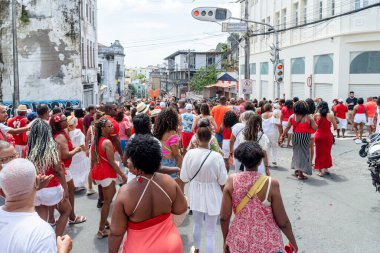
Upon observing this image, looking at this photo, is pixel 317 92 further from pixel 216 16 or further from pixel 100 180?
pixel 100 180

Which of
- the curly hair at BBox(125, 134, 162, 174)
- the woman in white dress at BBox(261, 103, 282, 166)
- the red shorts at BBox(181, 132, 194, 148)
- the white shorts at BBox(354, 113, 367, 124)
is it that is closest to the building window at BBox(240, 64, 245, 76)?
the white shorts at BBox(354, 113, 367, 124)

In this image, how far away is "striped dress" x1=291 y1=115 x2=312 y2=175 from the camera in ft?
31.6

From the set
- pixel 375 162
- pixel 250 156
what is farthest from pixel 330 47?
pixel 250 156

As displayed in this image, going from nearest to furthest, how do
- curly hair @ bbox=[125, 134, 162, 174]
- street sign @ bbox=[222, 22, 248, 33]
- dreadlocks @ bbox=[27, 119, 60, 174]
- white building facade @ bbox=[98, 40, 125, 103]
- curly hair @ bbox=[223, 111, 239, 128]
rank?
curly hair @ bbox=[125, 134, 162, 174] < dreadlocks @ bbox=[27, 119, 60, 174] < curly hair @ bbox=[223, 111, 239, 128] < street sign @ bbox=[222, 22, 248, 33] < white building facade @ bbox=[98, 40, 125, 103]

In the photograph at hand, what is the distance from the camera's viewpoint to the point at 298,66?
27.4m

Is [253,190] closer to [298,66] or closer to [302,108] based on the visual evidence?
[302,108]

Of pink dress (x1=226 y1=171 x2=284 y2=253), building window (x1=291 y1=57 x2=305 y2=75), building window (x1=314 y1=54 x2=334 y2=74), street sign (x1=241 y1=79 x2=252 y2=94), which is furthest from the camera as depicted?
building window (x1=291 y1=57 x2=305 y2=75)

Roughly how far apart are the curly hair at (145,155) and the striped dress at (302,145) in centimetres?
662

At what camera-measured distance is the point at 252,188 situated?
3711mm

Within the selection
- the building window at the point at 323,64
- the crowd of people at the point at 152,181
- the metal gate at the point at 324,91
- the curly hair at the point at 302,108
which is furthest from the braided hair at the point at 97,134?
the metal gate at the point at 324,91

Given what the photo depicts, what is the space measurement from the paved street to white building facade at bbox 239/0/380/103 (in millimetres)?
10233

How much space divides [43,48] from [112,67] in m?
43.1

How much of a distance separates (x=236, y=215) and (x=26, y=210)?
5.98ft

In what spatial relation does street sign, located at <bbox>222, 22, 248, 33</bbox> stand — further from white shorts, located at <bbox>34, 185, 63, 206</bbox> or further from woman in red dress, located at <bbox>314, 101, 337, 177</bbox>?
white shorts, located at <bbox>34, 185, 63, 206</bbox>
